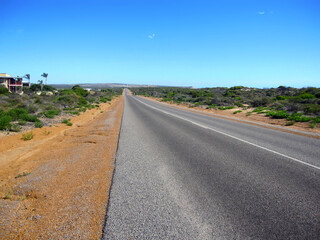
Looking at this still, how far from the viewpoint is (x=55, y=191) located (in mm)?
3861

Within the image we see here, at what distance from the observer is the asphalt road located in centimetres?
268

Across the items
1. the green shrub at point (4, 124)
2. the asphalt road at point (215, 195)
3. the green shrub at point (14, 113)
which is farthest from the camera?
the green shrub at point (14, 113)

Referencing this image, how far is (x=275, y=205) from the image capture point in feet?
10.8

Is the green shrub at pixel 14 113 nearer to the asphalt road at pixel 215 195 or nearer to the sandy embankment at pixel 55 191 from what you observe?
the sandy embankment at pixel 55 191

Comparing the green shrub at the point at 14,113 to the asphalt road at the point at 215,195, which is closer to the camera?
the asphalt road at the point at 215,195

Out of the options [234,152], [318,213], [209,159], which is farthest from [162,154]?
[318,213]

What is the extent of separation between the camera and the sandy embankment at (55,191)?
8.96 feet

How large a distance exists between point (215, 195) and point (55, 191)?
3.16 meters

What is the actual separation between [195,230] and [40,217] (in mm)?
2378

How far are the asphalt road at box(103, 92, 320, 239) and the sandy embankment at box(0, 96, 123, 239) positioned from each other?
322mm

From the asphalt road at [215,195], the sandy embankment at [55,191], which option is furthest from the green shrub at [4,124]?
the asphalt road at [215,195]

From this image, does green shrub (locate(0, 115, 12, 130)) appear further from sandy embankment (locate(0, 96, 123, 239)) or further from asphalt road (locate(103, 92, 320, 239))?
asphalt road (locate(103, 92, 320, 239))

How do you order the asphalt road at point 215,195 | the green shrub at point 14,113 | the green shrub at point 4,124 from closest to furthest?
1. the asphalt road at point 215,195
2. the green shrub at point 4,124
3. the green shrub at point 14,113

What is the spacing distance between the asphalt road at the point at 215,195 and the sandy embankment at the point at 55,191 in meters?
0.32
